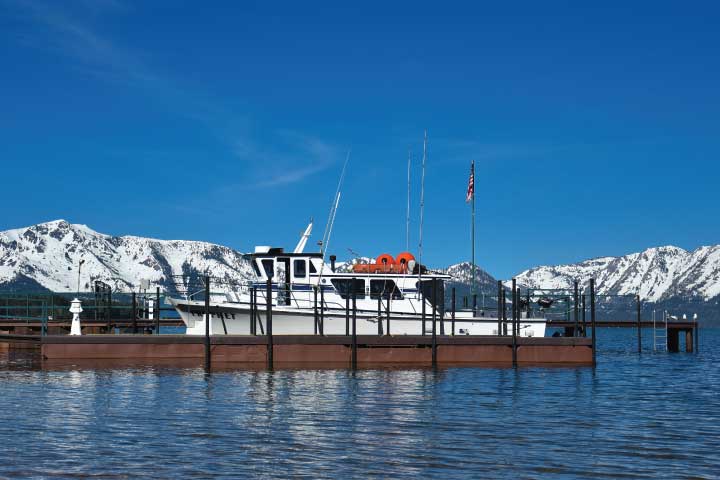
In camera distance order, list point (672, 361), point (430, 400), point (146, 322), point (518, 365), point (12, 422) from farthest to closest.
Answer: point (672, 361), point (146, 322), point (518, 365), point (430, 400), point (12, 422)

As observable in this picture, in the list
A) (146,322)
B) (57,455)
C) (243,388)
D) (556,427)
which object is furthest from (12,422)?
(146,322)

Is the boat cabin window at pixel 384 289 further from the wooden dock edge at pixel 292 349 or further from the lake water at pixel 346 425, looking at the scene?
the lake water at pixel 346 425

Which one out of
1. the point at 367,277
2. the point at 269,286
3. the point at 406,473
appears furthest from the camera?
the point at 367,277

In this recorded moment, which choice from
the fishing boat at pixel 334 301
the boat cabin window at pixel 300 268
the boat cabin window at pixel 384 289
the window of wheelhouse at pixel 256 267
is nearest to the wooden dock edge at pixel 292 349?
the fishing boat at pixel 334 301

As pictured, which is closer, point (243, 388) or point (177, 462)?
point (177, 462)

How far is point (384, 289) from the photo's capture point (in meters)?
40.8

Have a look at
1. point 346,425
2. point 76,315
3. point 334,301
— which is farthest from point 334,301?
point 346,425

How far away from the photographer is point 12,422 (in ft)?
69.8

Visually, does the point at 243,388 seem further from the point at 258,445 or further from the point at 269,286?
the point at 258,445

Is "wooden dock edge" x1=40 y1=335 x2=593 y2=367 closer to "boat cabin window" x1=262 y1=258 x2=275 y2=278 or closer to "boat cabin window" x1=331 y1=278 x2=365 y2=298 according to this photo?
"boat cabin window" x1=331 y1=278 x2=365 y2=298

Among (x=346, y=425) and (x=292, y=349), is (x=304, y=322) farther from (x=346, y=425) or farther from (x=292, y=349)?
(x=346, y=425)

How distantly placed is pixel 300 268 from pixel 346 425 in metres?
19.5

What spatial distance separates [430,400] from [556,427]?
17.0 feet

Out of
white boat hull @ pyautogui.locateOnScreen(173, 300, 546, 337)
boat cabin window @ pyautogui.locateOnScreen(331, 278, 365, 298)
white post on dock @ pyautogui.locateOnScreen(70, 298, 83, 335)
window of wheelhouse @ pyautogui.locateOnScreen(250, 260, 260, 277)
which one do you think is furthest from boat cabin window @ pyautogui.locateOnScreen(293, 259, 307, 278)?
white post on dock @ pyautogui.locateOnScreen(70, 298, 83, 335)
